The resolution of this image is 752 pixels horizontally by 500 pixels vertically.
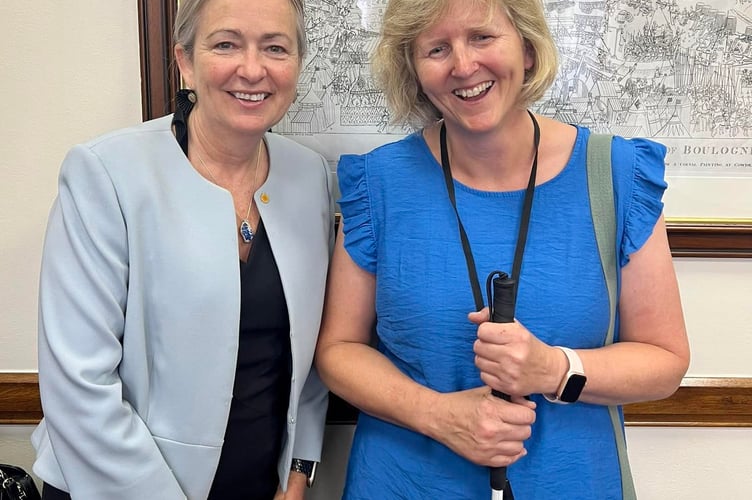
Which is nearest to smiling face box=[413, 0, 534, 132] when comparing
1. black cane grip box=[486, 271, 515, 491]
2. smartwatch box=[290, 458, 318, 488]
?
black cane grip box=[486, 271, 515, 491]

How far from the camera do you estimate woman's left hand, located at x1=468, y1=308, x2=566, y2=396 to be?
0.93m

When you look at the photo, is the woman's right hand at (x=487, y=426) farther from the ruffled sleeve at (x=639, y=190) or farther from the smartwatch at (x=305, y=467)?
the smartwatch at (x=305, y=467)

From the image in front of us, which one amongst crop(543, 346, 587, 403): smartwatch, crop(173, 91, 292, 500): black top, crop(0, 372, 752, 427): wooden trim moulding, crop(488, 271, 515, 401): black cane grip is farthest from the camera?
crop(0, 372, 752, 427): wooden trim moulding

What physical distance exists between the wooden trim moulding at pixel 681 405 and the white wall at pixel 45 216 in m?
0.03

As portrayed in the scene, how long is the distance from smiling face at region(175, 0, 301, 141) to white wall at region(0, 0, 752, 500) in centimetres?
42

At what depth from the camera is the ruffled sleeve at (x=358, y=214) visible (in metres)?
1.17

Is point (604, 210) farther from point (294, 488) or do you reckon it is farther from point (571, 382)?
point (294, 488)

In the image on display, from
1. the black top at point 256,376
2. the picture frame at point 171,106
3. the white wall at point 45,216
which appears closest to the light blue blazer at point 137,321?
the black top at point 256,376

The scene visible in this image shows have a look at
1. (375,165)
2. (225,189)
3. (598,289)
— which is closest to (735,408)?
(598,289)

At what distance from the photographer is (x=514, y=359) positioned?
3.05ft

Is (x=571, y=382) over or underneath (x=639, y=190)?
underneath

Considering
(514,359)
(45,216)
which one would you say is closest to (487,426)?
(514,359)

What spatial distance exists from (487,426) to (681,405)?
786 mm

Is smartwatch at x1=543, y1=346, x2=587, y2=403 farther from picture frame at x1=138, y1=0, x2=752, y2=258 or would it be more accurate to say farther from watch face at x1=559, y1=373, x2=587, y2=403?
picture frame at x1=138, y1=0, x2=752, y2=258
